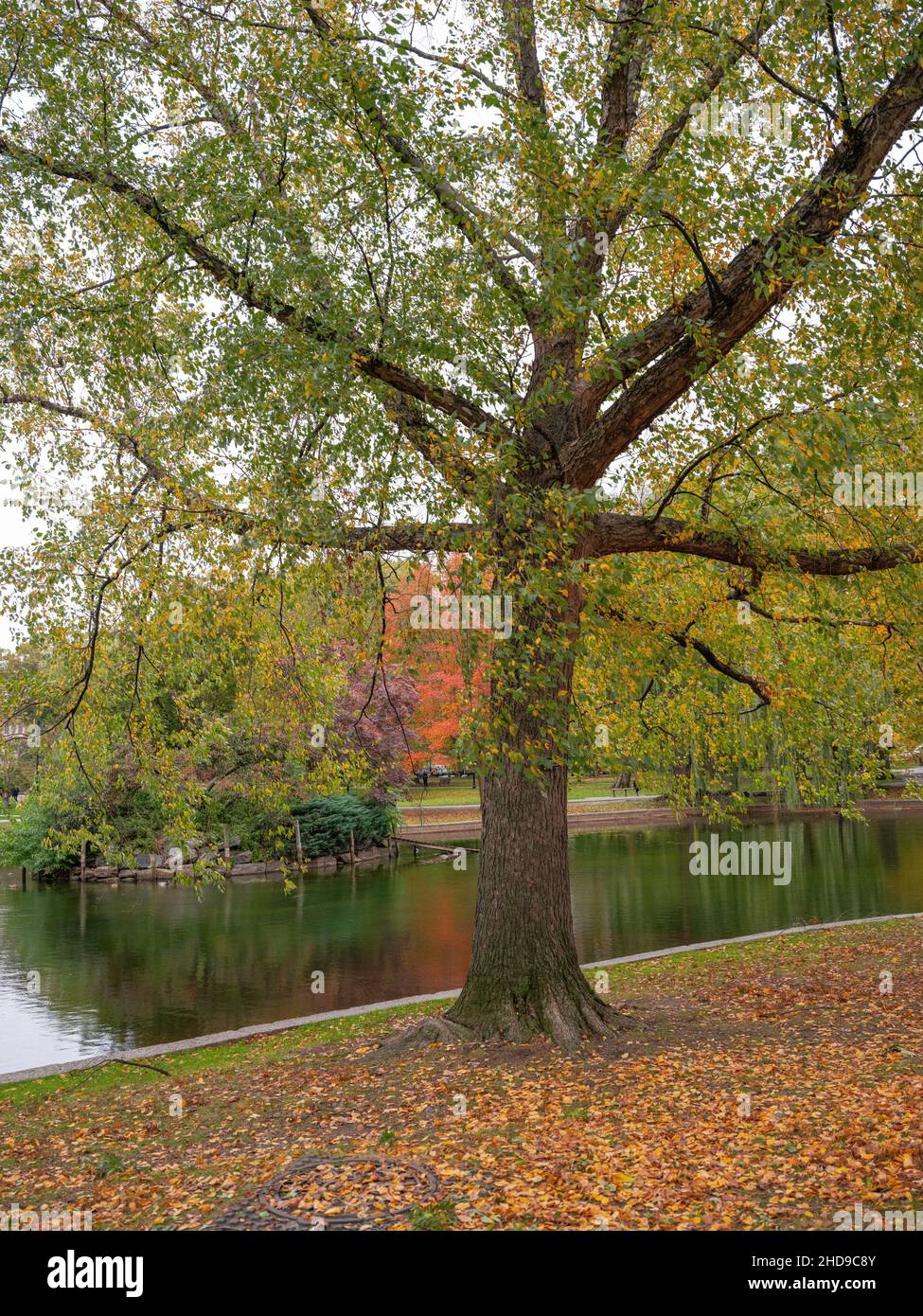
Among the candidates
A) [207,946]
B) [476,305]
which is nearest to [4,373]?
[476,305]

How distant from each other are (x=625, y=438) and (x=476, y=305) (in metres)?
1.95

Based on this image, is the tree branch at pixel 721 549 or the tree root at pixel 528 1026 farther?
the tree branch at pixel 721 549

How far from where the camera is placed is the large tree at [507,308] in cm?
679

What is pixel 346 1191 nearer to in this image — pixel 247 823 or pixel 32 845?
pixel 247 823

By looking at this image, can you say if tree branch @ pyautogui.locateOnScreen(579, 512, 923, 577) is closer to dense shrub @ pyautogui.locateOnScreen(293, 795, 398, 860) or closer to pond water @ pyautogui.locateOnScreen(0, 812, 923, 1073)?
pond water @ pyautogui.locateOnScreen(0, 812, 923, 1073)

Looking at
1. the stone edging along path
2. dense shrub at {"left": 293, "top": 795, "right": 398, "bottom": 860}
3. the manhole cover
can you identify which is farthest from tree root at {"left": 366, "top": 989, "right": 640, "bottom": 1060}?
dense shrub at {"left": 293, "top": 795, "right": 398, "bottom": 860}

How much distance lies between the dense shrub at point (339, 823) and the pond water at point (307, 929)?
184 cm

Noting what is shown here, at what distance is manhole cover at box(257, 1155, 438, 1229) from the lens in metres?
5.11

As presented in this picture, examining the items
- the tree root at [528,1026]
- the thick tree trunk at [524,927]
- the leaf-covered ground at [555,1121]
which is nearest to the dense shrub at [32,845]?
the leaf-covered ground at [555,1121]

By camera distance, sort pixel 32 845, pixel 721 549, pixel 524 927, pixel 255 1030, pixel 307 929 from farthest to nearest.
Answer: pixel 32 845 → pixel 307 929 → pixel 255 1030 → pixel 721 549 → pixel 524 927

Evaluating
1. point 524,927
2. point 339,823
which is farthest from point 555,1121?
point 339,823

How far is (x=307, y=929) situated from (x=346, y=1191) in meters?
14.6

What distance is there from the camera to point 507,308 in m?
8.75

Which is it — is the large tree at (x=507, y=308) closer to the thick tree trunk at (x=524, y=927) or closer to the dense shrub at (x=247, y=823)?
the thick tree trunk at (x=524, y=927)
